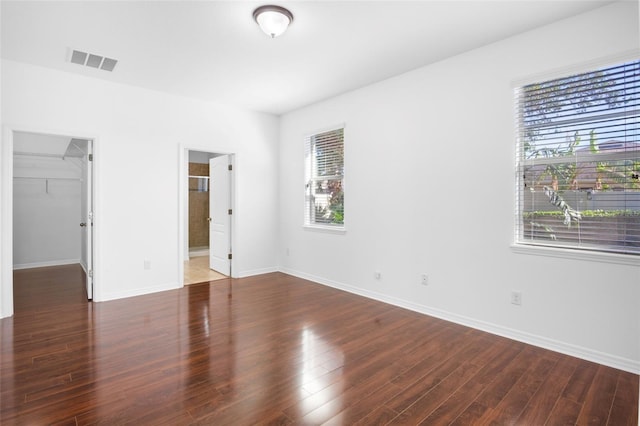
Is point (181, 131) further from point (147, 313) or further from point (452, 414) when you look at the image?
point (452, 414)

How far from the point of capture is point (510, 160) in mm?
3162

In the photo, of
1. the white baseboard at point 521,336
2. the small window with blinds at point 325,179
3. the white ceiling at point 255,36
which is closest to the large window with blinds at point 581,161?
the white ceiling at point 255,36

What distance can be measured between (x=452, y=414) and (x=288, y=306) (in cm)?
237

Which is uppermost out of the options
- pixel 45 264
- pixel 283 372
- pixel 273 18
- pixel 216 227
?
pixel 273 18

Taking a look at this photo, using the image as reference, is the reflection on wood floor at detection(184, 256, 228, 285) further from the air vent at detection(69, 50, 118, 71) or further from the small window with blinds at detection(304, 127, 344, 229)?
the air vent at detection(69, 50, 118, 71)

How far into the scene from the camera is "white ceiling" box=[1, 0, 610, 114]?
→ 2684 mm

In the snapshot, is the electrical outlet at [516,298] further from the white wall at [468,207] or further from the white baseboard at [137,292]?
the white baseboard at [137,292]

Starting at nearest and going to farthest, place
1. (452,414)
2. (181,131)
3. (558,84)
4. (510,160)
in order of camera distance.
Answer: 1. (452,414)
2. (558,84)
3. (510,160)
4. (181,131)

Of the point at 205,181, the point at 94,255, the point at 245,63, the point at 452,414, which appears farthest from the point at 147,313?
the point at 205,181

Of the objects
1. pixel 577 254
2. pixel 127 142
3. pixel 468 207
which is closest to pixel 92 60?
pixel 127 142

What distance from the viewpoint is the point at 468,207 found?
347cm

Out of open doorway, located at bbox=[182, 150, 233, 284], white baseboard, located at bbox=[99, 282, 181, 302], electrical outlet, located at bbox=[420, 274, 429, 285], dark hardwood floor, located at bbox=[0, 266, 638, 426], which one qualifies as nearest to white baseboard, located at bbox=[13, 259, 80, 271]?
open doorway, located at bbox=[182, 150, 233, 284]

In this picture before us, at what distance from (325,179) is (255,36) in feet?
8.24

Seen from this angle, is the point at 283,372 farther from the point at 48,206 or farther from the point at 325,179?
the point at 48,206
